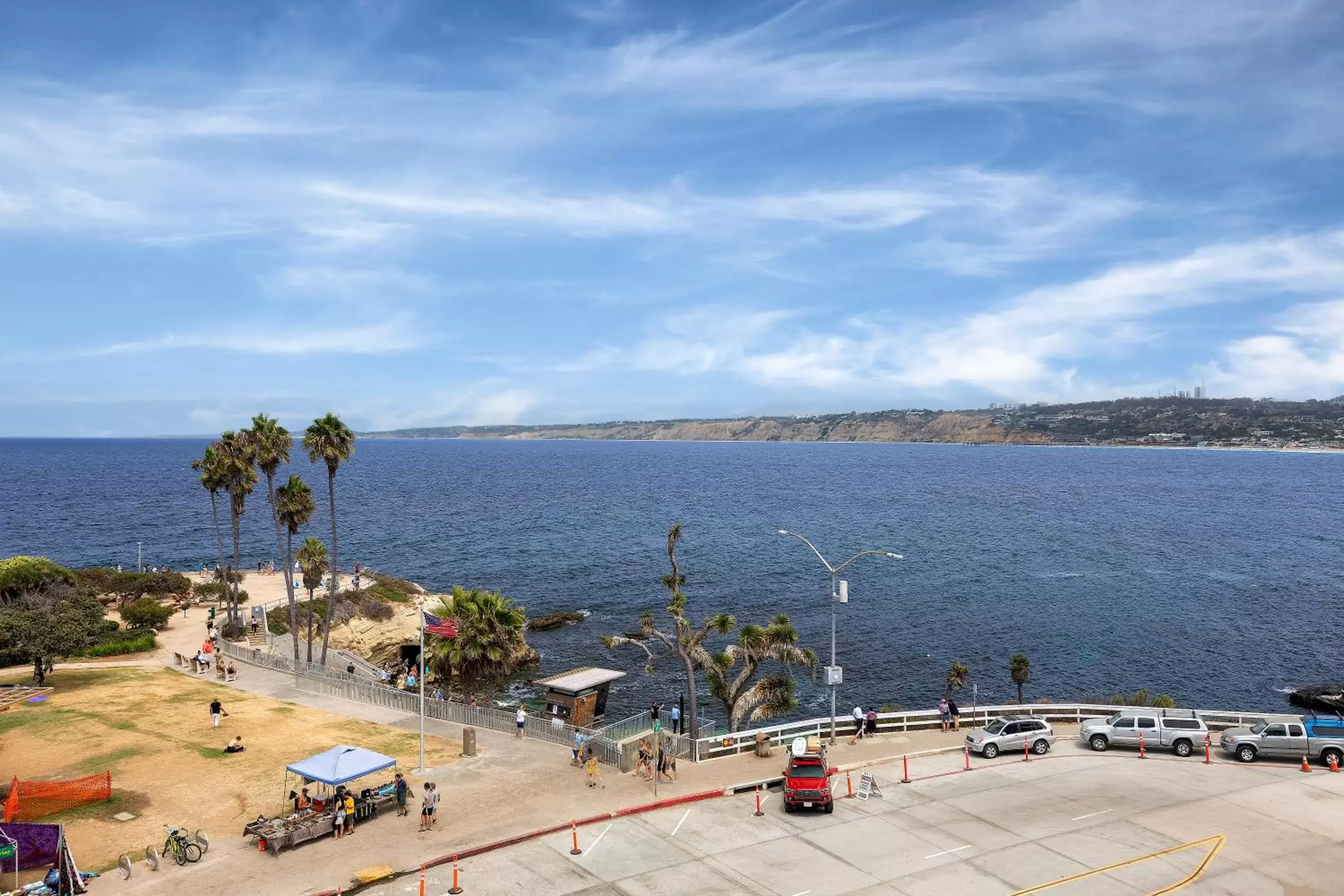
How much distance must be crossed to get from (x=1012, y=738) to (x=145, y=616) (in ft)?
170

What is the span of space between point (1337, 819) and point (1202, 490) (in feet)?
A: 619

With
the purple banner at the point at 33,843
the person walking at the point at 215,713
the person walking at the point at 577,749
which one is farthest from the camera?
the person walking at the point at 215,713

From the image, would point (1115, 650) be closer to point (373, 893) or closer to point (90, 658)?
point (373, 893)

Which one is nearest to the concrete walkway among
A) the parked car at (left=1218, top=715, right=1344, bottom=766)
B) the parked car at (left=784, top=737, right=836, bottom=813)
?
the parked car at (left=784, top=737, right=836, bottom=813)

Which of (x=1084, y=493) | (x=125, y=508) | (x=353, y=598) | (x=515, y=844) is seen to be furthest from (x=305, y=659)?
(x=1084, y=493)

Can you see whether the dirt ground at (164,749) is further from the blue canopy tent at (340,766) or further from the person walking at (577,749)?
the person walking at (577,749)

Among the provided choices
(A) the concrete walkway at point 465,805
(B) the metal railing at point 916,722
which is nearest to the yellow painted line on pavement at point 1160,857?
(A) the concrete walkway at point 465,805

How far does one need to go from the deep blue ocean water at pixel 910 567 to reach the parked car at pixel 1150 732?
64.4 feet

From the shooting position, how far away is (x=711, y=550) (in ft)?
344

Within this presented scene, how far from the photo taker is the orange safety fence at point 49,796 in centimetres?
2455

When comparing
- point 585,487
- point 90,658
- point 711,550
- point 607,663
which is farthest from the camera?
point 585,487

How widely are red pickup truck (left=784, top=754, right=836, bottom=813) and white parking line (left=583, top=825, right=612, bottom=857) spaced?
17.8 ft

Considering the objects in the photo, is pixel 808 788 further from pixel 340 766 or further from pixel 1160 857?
pixel 340 766

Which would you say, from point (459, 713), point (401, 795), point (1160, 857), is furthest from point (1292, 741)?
point (459, 713)
